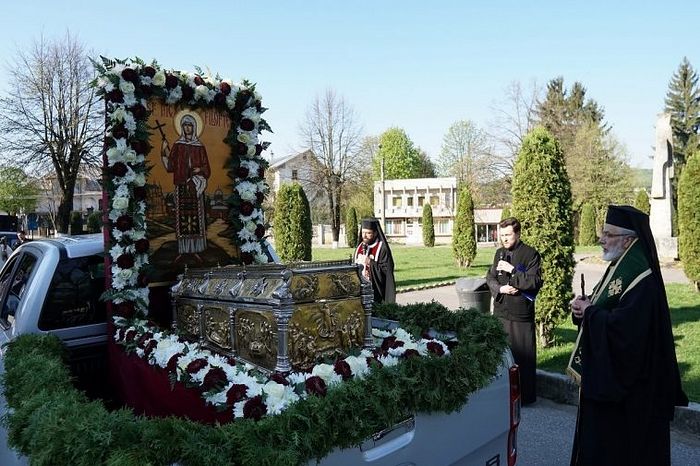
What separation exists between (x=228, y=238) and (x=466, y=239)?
1809 centimetres

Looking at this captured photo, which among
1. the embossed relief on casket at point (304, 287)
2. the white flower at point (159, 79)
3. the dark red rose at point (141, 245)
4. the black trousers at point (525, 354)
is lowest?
the black trousers at point (525, 354)

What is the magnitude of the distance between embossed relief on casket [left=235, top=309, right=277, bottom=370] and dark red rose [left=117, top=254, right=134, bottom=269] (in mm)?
1300

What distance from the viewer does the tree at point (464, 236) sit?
2200cm

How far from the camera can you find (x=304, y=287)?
303 cm

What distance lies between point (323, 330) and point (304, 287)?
31 centimetres

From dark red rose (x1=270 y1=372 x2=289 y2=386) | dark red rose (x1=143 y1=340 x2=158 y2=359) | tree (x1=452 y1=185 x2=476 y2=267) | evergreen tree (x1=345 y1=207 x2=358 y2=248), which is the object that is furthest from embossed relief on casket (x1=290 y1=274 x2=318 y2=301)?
evergreen tree (x1=345 y1=207 x2=358 y2=248)

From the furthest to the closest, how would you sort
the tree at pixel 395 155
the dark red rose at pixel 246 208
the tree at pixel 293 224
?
the tree at pixel 395 155, the tree at pixel 293 224, the dark red rose at pixel 246 208

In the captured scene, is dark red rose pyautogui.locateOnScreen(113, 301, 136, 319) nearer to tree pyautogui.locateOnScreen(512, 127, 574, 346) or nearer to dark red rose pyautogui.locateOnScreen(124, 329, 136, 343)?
dark red rose pyautogui.locateOnScreen(124, 329, 136, 343)

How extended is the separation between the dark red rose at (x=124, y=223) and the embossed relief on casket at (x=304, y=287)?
192 cm

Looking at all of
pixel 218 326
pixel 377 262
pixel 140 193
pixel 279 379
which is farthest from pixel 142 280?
pixel 377 262

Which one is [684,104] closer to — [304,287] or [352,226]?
[352,226]

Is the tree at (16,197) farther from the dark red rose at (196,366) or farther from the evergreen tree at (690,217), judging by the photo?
the dark red rose at (196,366)

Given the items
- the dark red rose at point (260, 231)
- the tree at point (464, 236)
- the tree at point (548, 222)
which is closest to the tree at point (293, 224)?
the tree at point (464, 236)

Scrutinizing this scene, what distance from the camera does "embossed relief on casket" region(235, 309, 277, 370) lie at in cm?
303
